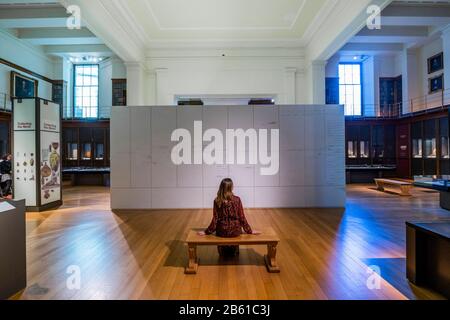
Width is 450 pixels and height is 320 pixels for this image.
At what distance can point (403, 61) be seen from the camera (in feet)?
46.4

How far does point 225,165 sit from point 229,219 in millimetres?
4002

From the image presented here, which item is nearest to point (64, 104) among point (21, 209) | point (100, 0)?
point (100, 0)

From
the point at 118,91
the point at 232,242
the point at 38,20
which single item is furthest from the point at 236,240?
the point at 118,91

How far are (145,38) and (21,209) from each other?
755 cm

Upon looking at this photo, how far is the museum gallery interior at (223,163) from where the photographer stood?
3145 millimetres

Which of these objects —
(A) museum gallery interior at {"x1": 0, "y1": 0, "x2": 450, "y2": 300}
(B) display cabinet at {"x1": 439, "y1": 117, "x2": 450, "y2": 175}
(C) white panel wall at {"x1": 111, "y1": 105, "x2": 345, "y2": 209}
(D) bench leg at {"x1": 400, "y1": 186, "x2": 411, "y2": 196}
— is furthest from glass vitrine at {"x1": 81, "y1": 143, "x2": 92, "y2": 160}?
(B) display cabinet at {"x1": 439, "y1": 117, "x2": 450, "y2": 175}

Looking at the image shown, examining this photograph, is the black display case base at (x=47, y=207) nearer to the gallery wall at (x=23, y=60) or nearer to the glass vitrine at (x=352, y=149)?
A: the gallery wall at (x=23, y=60)

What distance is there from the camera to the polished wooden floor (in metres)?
2.93

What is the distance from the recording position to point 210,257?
3918mm

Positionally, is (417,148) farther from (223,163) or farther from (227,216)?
(227,216)

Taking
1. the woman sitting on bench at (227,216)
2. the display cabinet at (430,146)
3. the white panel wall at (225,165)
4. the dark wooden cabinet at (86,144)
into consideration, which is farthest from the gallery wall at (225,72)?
the display cabinet at (430,146)

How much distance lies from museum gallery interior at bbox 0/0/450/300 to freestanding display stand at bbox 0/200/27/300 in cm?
1
